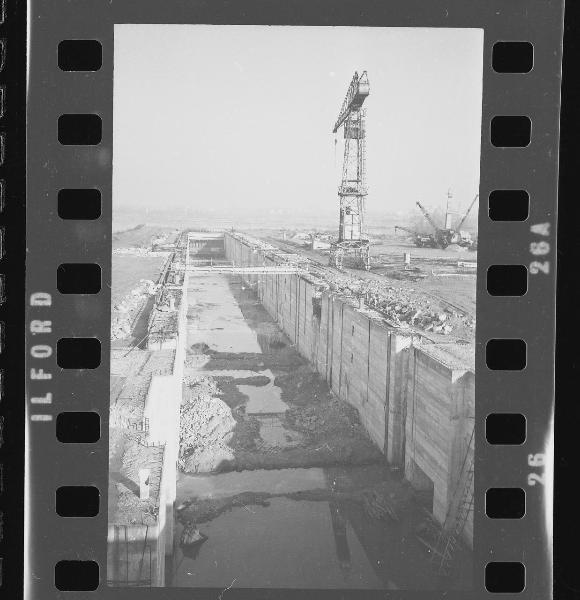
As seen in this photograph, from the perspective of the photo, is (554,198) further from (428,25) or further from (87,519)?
(87,519)

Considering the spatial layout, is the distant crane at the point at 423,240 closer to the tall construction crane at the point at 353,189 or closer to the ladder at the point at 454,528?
the tall construction crane at the point at 353,189

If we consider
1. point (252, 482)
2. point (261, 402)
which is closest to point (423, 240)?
point (261, 402)

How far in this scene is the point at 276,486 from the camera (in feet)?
28.9

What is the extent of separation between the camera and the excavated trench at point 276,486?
721cm

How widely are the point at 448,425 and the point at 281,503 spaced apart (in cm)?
276

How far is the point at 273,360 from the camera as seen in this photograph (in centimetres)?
1090

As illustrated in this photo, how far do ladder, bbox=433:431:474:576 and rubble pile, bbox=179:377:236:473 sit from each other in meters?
3.19

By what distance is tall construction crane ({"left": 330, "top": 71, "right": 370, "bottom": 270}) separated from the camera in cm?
654

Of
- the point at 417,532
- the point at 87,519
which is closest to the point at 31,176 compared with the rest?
the point at 87,519

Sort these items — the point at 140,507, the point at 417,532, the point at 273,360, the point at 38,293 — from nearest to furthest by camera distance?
the point at 38,293 → the point at 140,507 → the point at 417,532 → the point at 273,360

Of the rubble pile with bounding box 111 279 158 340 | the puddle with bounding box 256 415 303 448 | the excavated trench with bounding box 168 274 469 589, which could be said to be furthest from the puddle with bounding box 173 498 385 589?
the rubble pile with bounding box 111 279 158 340

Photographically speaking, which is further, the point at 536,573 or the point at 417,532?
the point at 417,532

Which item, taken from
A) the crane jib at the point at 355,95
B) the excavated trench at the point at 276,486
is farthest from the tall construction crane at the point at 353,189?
the excavated trench at the point at 276,486

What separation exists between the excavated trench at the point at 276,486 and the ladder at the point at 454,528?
0.83 ft
